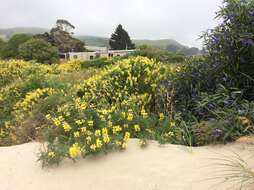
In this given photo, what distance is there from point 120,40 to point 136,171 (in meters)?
64.6

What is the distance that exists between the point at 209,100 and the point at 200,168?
131 centimetres

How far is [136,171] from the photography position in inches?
181

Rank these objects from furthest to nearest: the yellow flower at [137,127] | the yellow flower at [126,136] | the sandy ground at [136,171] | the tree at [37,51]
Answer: the tree at [37,51] < the yellow flower at [137,127] < the yellow flower at [126,136] < the sandy ground at [136,171]

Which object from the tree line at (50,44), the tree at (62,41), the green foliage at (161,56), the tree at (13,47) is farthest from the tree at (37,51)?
the tree at (62,41)

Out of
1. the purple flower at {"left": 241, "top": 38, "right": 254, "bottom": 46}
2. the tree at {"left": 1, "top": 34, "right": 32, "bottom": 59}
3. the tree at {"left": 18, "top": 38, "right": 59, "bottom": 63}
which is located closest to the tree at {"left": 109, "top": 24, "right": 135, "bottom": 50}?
the tree at {"left": 1, "top": 34, "right": 32, "bottom": 59}

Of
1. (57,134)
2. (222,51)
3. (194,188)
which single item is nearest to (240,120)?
(194,188)

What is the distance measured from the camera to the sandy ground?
4281 millimetres

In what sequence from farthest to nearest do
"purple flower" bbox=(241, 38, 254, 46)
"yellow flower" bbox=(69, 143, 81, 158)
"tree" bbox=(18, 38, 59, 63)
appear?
"tree" bbox=(18, 38, 59, 63), "purple flower" bbox=(241, 38, 254, 46), "yellow flower" bbox=(69, 143, 81, 158)

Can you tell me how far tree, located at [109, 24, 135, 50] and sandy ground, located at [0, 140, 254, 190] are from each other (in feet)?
204

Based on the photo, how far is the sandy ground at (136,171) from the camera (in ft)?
14.0

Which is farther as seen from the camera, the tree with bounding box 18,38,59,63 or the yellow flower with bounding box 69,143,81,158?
the tree with bounding box 18,38,59,63

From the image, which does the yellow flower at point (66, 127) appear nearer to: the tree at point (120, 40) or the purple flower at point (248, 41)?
the purple flower at point (248, 41)

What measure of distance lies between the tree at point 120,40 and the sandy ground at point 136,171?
62.3m

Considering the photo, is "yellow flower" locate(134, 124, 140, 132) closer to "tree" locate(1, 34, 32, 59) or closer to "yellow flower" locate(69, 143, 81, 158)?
"yellow flower" locate(69, 143, 81, 158)
